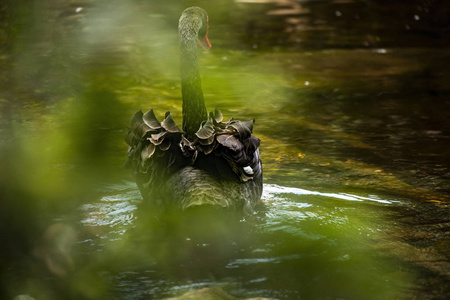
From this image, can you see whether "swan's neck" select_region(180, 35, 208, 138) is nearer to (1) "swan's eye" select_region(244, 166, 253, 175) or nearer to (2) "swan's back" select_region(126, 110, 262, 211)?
(2) "swan's back" select_region(126, 110, 262, 211)

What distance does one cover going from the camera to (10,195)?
14.8ft

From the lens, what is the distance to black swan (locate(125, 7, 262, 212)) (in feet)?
12.9

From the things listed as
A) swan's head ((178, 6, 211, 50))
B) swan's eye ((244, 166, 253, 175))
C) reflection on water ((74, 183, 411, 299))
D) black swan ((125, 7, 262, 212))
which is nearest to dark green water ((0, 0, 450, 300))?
reflection on water ((74, 183, 411, 299))

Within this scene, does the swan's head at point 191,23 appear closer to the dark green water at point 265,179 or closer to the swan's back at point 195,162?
the dark green water at point 265,179

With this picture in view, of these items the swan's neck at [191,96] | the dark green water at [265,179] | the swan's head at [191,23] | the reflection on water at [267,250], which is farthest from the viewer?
the swan's head at [191,23]

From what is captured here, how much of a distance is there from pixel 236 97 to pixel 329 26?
5.35 meters

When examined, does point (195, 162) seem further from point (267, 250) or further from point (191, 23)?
point (191, 23)

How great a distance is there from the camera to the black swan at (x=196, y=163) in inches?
154

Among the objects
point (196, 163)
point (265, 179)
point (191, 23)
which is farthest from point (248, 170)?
point (191, 23)

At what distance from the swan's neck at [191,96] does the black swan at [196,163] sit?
0.07 m

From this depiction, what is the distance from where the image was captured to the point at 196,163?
4.04 metres

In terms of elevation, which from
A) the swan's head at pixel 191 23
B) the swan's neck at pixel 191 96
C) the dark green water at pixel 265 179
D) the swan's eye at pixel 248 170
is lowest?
the dark green water at pixel 265 179

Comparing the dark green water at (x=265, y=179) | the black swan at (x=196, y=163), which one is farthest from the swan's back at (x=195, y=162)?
the dark green water at (x=265, y=179)

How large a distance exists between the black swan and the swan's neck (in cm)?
7
